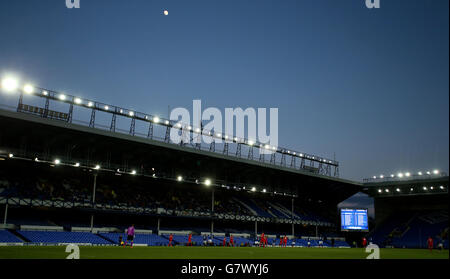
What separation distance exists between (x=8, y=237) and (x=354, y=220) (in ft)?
152

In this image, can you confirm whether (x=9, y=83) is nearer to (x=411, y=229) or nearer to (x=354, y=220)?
(x=354, y=220)

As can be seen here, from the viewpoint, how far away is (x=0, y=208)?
44.5 meters

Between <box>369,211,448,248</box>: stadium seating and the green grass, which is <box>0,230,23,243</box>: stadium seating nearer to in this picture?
the green grass

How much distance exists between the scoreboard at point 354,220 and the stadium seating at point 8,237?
44464 millimetres

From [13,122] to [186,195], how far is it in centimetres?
2788

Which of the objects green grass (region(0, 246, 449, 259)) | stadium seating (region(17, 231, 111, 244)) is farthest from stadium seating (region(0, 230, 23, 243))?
green grass (region(0, 246, 449, 259))

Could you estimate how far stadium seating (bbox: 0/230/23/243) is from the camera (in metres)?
36.1

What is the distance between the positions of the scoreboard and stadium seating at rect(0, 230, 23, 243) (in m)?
44.5

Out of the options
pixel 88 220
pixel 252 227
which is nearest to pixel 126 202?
pixel 88 220

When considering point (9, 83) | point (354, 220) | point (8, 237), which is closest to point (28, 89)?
point (9, 83)

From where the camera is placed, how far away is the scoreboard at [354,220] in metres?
61.9

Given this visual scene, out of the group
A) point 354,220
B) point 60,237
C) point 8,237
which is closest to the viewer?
point 8,237

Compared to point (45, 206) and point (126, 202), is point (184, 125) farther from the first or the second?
point (45, 206)

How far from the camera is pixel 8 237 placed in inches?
1473
